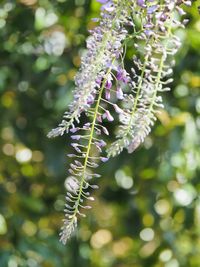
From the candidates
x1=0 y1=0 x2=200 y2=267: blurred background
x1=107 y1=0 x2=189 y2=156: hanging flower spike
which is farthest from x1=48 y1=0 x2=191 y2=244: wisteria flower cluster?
x1=0 y1=0 x2=200 y2=267: blurred background

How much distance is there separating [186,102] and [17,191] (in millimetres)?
620

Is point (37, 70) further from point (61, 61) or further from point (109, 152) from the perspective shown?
point (109, 152)

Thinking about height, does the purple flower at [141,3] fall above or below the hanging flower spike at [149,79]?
above

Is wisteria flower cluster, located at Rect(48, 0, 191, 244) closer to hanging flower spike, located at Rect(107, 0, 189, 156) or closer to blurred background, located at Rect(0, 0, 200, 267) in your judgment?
hanging flower spike, located at Rect(107, 0, 189, 156)

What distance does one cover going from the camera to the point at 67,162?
2086 mm

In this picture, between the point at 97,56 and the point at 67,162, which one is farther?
the point at 67,162

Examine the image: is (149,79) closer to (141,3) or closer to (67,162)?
(141,3)

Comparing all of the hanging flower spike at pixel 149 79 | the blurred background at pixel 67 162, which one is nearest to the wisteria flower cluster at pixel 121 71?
the hanging flower spike at pixel 149 79

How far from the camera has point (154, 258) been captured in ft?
7.32

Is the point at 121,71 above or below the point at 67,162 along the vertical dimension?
above

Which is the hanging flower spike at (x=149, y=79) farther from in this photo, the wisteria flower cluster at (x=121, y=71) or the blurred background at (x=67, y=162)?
the blurred background at (x=67, y=162)

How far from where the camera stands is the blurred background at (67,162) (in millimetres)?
1894

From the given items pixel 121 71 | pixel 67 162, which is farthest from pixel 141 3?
pixel 67 162

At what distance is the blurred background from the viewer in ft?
6.21
